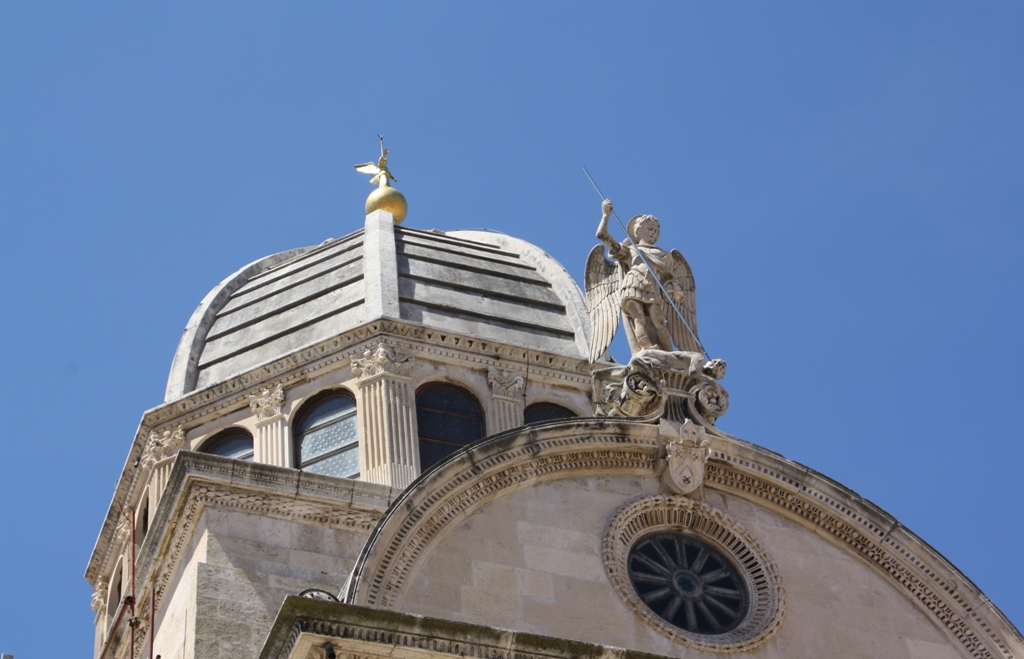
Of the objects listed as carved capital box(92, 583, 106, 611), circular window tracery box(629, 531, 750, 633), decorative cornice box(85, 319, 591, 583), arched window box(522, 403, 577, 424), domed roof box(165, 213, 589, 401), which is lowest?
circular window tracery box(629, 531, 750, 633)

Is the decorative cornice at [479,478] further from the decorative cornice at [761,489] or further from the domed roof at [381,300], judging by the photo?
the domed roof at [381,300]

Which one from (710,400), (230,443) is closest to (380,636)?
(710,400)

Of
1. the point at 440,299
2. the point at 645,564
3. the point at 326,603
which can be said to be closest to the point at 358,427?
the point at 440,299

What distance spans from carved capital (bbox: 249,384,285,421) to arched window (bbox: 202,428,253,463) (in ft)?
1.35

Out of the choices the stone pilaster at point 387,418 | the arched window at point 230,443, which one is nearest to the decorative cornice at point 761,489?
the stone pilaster at point 387,418

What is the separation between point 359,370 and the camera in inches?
1323

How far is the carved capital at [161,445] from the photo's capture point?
34.5 meters

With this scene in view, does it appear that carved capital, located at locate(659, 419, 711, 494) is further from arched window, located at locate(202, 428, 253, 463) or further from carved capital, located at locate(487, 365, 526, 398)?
arched window, located at locate(202, 428, 253, 463)

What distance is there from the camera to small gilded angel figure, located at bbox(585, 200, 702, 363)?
25.8m

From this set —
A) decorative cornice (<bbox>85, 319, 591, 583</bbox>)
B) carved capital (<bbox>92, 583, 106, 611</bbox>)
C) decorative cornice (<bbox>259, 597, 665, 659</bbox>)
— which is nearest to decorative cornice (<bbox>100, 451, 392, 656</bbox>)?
decorative cornice (<bbox>259, 597, 665, 659</bbox>)

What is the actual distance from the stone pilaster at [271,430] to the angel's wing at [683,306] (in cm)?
876

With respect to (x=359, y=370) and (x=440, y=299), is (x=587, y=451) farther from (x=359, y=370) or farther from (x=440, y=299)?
(x=440, y=299)

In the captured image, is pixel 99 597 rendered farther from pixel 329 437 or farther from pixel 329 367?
pixel 329 367

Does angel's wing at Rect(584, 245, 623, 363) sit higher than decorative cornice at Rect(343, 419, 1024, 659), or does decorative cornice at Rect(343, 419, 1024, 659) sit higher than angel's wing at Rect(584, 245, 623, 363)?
angel's wing at Rect(584, 245, 623, 363)
